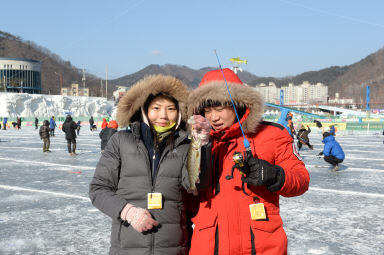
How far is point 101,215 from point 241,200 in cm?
351

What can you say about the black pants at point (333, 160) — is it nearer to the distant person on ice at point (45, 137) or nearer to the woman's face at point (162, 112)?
the woman's face at point (162, 112)

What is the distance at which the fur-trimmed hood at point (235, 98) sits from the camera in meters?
2.03

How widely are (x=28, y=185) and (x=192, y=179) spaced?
21.0ft

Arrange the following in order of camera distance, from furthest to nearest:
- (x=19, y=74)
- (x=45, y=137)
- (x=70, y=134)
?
(x=19, y=74) < (x=45, y=137) < (x=70, y=134)

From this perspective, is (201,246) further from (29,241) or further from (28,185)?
(28,185)

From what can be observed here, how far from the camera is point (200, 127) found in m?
1.72

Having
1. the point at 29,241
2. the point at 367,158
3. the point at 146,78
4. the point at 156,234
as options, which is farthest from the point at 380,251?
the point at 367,158

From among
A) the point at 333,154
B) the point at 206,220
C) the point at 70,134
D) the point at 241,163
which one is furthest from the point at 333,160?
the point at 70,134

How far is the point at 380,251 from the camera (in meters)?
3.60

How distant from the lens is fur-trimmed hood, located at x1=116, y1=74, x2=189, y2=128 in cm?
214

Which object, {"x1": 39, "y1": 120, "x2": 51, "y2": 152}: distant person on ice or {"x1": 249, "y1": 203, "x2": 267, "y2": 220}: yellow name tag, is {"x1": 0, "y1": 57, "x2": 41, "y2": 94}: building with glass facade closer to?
{"x1": 39, "y1": 120, "x2": 51, "y2": 152}: distant person on ice

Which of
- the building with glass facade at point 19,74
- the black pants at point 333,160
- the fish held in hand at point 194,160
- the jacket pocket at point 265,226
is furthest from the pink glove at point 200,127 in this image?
the building with glass facade at point 19,74

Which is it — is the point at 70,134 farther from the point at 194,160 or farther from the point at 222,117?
the point at 194,160

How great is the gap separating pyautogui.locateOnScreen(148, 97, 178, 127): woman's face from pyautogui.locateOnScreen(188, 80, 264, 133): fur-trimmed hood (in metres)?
0.11
